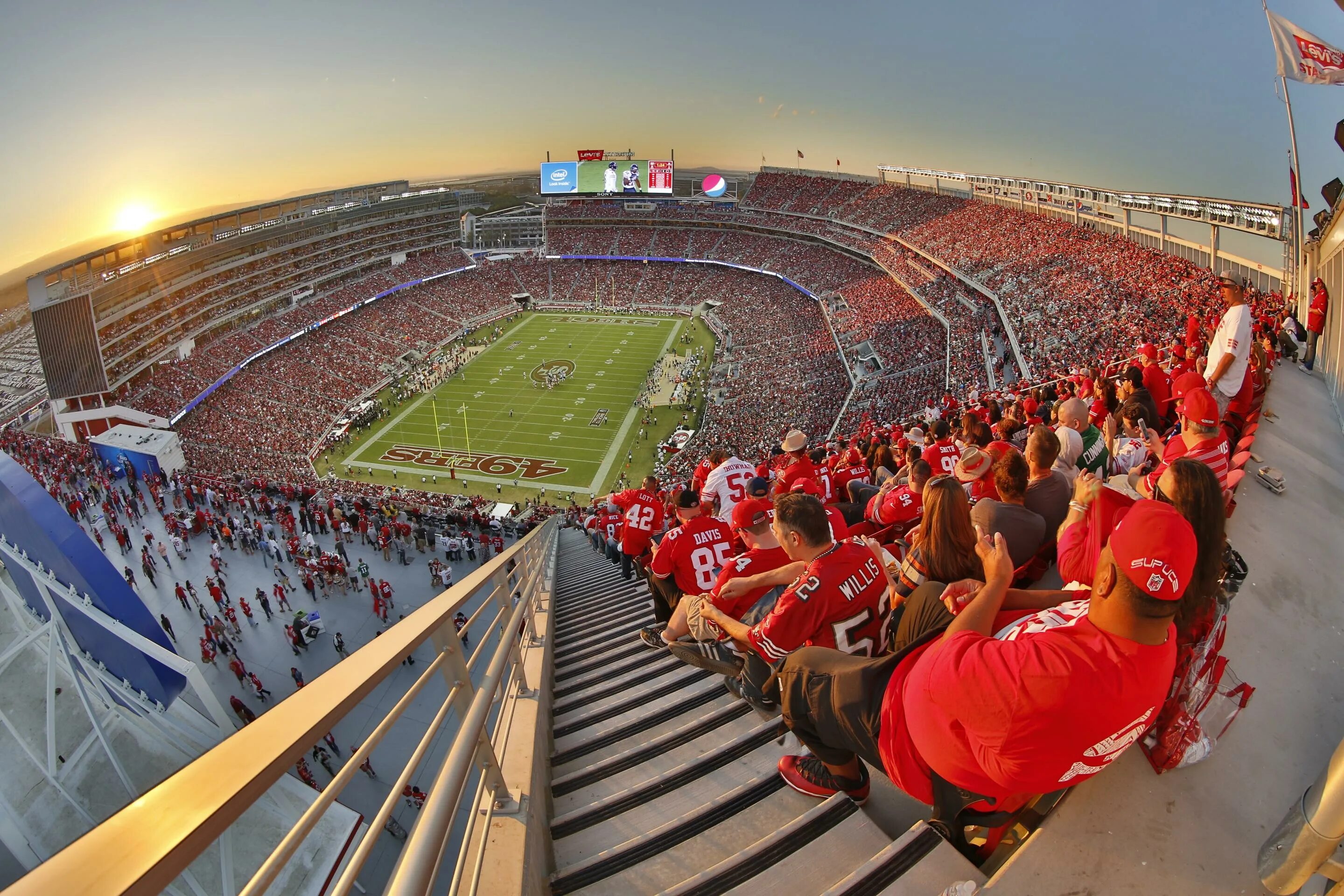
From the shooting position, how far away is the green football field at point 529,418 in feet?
90.4

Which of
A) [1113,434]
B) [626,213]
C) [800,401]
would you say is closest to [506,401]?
[800,401]

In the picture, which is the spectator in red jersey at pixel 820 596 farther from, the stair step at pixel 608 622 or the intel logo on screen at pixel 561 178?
the intel logo on screen at pixel 561 178

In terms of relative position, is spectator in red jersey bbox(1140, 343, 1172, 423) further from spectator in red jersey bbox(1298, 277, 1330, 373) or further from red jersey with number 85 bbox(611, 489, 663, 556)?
spectator in red jersey bbox(1298, 277, 1330, 373)

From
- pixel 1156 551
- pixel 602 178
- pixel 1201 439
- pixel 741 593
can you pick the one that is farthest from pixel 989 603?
pixel 602 178

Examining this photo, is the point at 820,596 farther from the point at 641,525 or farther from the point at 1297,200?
the point at 1297,200

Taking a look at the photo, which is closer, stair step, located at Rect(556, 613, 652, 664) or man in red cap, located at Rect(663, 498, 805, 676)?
man in red cap, located at Rect(663, 498, 805, 676)

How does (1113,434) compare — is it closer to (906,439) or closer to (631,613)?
(906,439)

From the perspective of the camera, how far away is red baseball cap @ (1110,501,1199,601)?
6.13ft

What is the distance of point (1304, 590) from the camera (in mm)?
3988

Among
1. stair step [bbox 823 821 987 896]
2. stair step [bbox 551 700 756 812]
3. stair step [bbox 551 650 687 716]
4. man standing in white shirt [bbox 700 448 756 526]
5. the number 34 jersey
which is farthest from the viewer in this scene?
man standing in white shirt [bbox 700 448 756 526]

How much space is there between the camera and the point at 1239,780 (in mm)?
2691

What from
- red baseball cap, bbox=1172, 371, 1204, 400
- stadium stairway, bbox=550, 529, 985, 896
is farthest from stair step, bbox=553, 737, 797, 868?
red baseball cap, bbox=1172, 371, 1204, 400

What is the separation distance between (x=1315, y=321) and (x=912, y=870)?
13.6 meters

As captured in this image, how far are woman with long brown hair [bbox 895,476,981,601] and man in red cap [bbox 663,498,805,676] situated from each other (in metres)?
0.64
